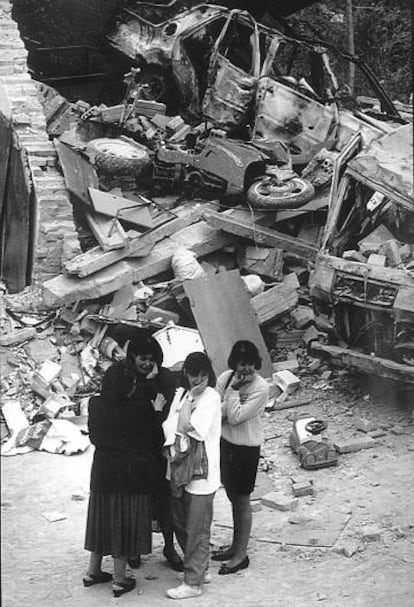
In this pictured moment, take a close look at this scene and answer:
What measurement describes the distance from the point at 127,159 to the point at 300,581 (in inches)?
236

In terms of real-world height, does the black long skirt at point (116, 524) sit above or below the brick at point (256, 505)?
above

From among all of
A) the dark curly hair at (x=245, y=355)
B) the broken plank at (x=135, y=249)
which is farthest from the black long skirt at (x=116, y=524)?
the broken plank at (x=135, y=249)

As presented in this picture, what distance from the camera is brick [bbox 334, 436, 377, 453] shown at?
305 inches

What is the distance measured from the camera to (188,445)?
516 centimetres

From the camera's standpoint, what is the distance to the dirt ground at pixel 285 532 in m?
5.37

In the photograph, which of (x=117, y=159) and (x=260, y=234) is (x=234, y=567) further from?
(x=117, y=159)

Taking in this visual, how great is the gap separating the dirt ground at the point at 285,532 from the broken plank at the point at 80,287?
1.94 meters

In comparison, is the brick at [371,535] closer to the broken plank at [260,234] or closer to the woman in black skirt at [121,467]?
the woman in black skirt at [121,467]

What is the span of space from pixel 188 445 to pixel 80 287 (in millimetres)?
4441

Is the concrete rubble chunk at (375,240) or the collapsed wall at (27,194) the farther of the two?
the collapsed wall at (27,194)

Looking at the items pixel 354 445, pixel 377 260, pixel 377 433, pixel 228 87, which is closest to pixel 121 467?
pixel 354 445

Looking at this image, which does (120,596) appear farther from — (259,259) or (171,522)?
(259,259)

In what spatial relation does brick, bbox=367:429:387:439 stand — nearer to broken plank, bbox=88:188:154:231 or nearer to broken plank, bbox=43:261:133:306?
broken plank, bbox=43:261:133:306

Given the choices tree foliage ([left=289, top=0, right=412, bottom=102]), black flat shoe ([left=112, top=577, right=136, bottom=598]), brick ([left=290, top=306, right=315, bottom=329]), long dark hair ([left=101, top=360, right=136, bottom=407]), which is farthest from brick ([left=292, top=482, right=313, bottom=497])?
tree foliage ([left=289, top=0, right=412, bottom=102])
